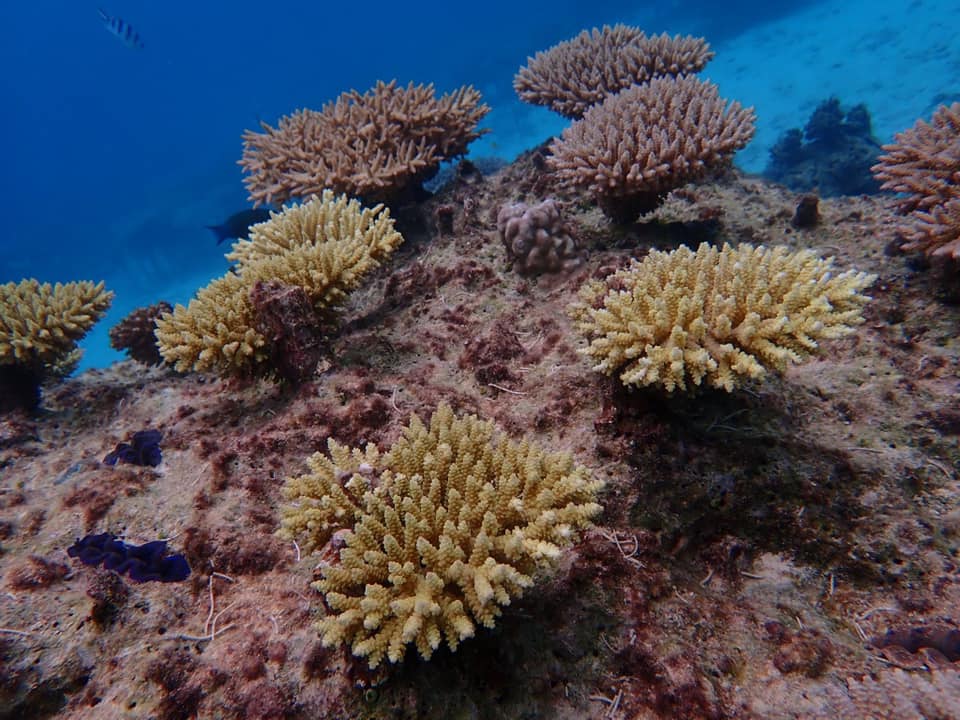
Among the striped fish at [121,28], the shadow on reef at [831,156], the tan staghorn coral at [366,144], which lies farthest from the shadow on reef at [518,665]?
the striped fish at [121,28]

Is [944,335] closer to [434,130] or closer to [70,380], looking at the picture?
[434,130]

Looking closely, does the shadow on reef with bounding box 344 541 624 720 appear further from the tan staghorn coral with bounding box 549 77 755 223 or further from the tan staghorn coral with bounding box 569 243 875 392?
the tan staghorn coral with bounding box 549 77 755 223

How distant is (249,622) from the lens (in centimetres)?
246

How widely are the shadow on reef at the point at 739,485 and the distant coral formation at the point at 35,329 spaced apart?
17.9ft

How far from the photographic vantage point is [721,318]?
2.57 metres

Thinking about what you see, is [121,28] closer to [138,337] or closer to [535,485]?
[138,337]

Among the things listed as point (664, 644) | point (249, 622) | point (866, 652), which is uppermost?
point (249, 622)

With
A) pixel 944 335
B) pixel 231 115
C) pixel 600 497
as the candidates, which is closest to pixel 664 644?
pixel 600 497

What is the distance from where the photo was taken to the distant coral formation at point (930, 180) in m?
3.51

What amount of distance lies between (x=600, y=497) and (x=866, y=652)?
1352 mm

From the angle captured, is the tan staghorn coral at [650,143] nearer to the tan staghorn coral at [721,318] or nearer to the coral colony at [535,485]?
the coral colony at [535,485]

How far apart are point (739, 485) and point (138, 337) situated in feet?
20.1

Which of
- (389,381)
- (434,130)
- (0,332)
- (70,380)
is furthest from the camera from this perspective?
(434,130)

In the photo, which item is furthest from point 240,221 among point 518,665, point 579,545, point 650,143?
point 518,665
